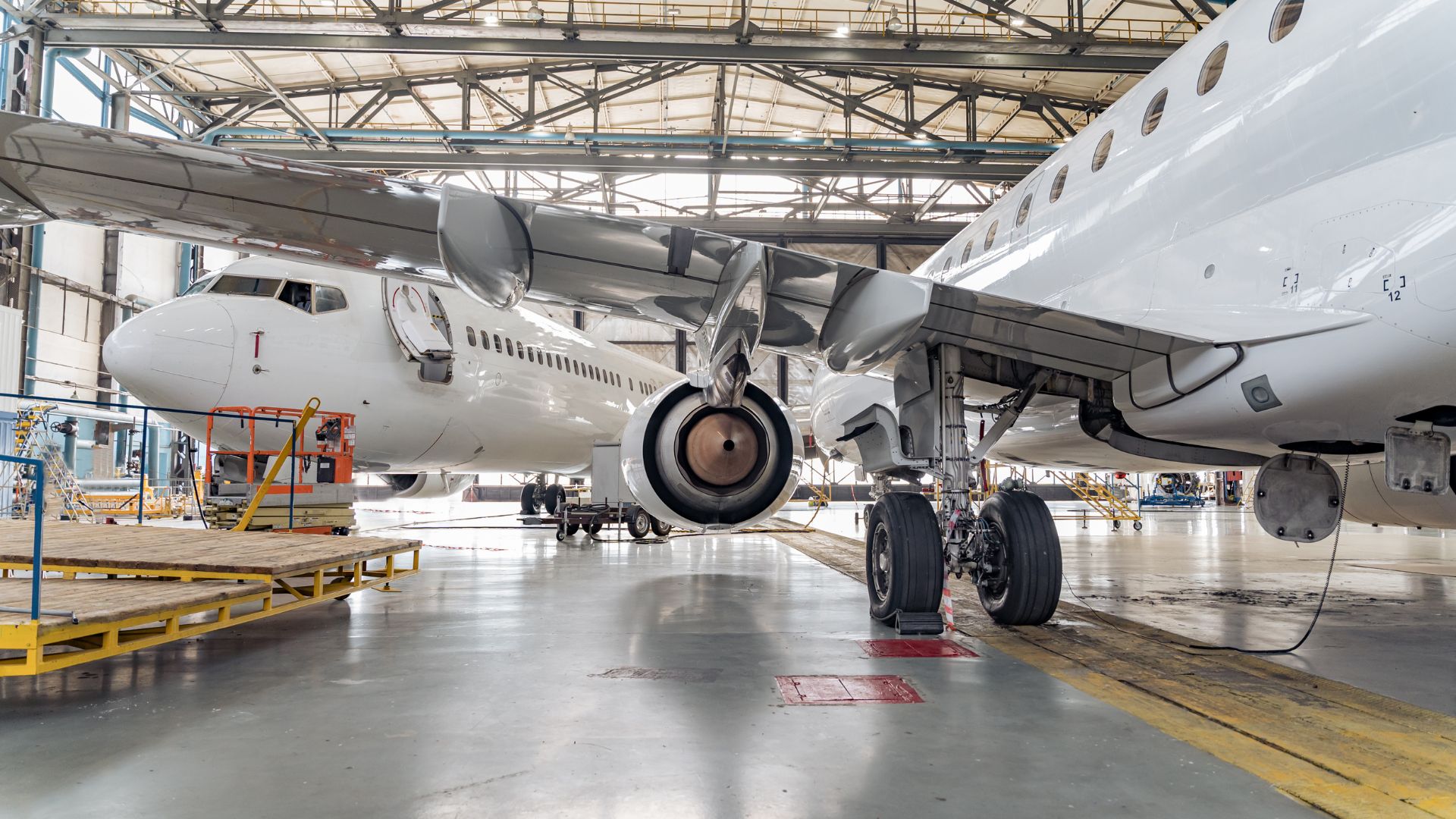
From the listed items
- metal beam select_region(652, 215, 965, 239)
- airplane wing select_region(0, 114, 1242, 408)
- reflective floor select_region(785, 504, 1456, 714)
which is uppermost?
metal beam select_region(652, 215, 965, 239)

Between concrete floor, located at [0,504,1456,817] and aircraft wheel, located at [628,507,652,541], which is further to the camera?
aircraft wheel, located at [628,507,652,541]

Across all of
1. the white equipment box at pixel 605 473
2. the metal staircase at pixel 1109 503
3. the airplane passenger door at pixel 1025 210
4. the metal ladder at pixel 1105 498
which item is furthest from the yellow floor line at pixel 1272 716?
the metal ladder at pixel 1105 498

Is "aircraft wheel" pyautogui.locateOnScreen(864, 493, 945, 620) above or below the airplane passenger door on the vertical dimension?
below

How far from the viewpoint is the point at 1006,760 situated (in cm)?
298

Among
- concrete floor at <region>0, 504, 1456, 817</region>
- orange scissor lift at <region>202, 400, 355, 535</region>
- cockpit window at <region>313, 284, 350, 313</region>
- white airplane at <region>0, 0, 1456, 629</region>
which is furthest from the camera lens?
cockpit window at <region>313, 284, 350, 313</region>

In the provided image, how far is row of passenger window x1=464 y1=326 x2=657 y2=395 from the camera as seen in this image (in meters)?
10.8

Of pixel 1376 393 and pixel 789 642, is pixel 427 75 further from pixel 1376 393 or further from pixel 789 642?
pixel 1376 393

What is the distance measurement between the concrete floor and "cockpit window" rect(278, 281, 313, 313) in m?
3.67

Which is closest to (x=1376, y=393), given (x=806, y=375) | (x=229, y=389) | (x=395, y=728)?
(x=395, y=728)

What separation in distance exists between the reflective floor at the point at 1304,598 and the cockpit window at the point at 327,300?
7.91 m

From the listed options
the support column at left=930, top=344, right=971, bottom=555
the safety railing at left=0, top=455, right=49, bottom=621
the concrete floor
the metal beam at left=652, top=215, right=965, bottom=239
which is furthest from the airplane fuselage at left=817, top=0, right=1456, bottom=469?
the metal beam at left=652, top=215, right=965, bottom=239

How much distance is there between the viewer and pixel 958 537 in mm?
5492

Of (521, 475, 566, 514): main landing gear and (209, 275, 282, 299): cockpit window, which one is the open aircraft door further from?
(521, 475, 566, 514): main landing gear

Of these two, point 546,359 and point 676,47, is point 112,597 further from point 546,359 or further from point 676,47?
point 676,47
